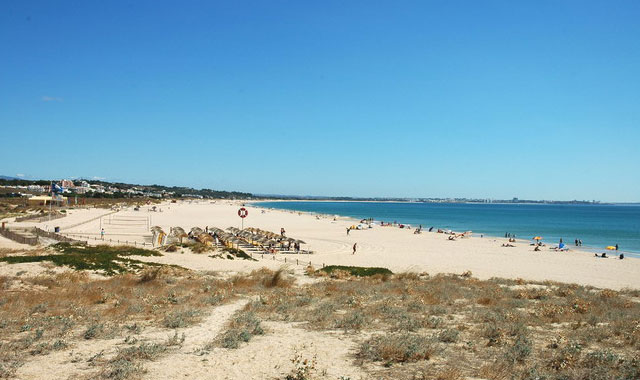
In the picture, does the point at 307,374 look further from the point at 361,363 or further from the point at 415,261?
the point at 415,261

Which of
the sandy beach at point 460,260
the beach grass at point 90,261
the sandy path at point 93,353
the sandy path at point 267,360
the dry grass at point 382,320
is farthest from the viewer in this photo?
the sandy beach at point 460,260

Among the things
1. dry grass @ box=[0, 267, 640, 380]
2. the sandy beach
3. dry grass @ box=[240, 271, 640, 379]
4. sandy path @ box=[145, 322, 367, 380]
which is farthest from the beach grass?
sandy path @ box=[145, 322, 367, 380]

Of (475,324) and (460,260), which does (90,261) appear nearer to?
(475,324)

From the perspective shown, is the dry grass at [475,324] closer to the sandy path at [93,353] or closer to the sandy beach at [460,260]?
the sandy path at [93,353]

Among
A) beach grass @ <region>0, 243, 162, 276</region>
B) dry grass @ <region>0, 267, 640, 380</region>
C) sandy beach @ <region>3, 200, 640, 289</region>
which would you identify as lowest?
sandy beach @ <region>3, 200, 640, 289</region>

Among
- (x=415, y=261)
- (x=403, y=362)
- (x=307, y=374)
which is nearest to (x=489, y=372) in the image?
(x=403, y=362)

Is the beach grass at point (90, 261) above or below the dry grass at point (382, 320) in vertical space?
below

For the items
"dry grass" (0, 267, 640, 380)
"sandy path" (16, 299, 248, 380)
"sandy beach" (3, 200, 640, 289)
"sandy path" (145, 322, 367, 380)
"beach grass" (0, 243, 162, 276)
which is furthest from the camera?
"sandy beach" (3, 200, 640, 289)

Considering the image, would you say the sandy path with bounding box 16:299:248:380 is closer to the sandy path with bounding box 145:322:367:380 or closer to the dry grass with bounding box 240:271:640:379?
the sandy path with bounding box 145:322:367:380

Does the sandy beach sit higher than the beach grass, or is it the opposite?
the beach grass

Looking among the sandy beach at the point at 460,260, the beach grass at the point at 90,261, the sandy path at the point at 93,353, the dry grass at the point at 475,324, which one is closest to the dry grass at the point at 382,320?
the dry grass at the point at 475,324

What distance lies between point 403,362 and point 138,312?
710 centimetres

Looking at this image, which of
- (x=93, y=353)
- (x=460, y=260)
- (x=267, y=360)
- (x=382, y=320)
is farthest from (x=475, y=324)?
(x=460, y=260)

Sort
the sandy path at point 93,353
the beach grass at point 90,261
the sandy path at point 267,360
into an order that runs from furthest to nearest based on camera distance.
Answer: the beach grass at point 90,261 → the sandy path at point 267,360 → the sandy path at point 93,353
